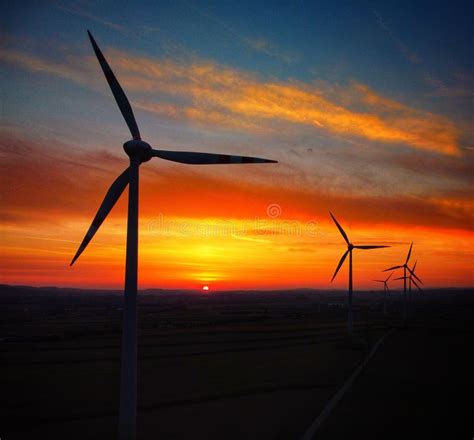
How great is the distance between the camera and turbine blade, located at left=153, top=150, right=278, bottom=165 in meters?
21.2

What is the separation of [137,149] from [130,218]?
3.28m

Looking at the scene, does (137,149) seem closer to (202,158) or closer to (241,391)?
(202,158)

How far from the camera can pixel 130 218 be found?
2023 cm

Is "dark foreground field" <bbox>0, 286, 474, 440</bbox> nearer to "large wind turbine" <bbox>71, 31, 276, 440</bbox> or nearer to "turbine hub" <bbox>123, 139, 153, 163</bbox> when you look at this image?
"large wind turbine" <bbox>71, 31, 276, 440</bbox>

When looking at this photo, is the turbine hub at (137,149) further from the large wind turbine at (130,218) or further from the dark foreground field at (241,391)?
the dark foreground field at (241,391)

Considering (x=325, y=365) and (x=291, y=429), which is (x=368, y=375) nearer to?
(x=325, y=365)

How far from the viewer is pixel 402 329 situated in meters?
86.3

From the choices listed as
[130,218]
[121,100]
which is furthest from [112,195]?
[121,100]

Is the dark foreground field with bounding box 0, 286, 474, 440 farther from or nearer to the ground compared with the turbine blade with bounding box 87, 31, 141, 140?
nearer to the ground

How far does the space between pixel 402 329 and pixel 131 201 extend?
258 ft

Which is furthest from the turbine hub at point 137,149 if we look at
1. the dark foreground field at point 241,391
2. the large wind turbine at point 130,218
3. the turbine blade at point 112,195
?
the dark foreground field at point 241,391

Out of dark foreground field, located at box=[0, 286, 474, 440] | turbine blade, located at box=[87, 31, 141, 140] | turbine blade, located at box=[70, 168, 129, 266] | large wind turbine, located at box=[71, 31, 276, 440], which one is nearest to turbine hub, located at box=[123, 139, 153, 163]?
large wind turbine, located at box=[71, 31, 276, 440]

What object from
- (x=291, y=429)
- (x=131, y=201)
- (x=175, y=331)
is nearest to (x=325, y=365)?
(x=291, y=429)

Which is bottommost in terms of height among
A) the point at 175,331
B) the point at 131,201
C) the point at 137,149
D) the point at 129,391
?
the point at 175,331
